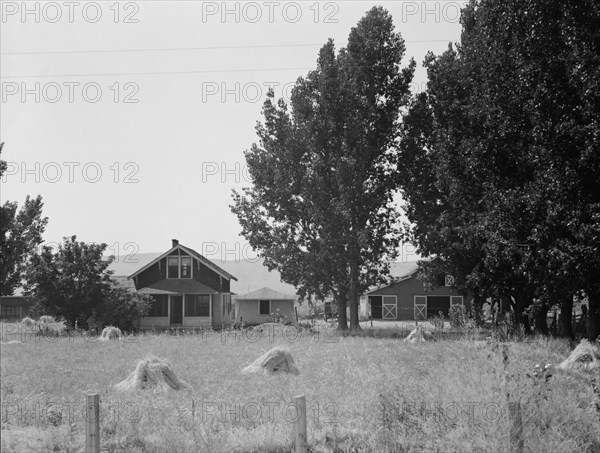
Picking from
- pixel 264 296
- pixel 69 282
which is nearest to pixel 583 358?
pixel 69 282

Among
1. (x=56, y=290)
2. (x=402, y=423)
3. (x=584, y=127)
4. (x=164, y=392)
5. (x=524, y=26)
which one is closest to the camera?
(x=402, y=423)

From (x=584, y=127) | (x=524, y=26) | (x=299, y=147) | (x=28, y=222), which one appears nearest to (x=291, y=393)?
(x=584, y=127)

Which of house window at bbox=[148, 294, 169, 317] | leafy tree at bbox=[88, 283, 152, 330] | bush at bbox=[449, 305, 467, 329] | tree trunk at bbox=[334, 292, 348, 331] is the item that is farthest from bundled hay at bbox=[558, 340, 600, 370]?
house window at bbox=[148, 294, 169, 317]

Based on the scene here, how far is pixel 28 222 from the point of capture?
60.0m

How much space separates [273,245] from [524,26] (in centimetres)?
2132

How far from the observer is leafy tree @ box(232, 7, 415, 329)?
126 feet

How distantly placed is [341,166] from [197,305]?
17934 mm

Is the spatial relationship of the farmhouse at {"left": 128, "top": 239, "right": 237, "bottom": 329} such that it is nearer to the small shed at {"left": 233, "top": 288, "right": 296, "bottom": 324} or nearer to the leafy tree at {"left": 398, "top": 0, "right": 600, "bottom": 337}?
the small shed at {"left": 233, "top": 288, "right": 296, "bottom": 324}

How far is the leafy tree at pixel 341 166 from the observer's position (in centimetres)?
3853

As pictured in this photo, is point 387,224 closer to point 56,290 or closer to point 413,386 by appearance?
point 56,290

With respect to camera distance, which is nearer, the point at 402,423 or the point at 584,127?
the point at 402,423

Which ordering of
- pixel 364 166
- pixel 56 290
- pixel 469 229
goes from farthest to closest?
1. pixel 364 166
2. pixel 56 290
3. pixel 469 229

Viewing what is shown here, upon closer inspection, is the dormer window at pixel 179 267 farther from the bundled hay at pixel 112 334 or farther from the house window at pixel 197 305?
the bundled hay at pixel 112 334

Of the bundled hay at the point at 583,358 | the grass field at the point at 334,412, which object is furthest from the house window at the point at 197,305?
the bundled hay at the point at 583,358
